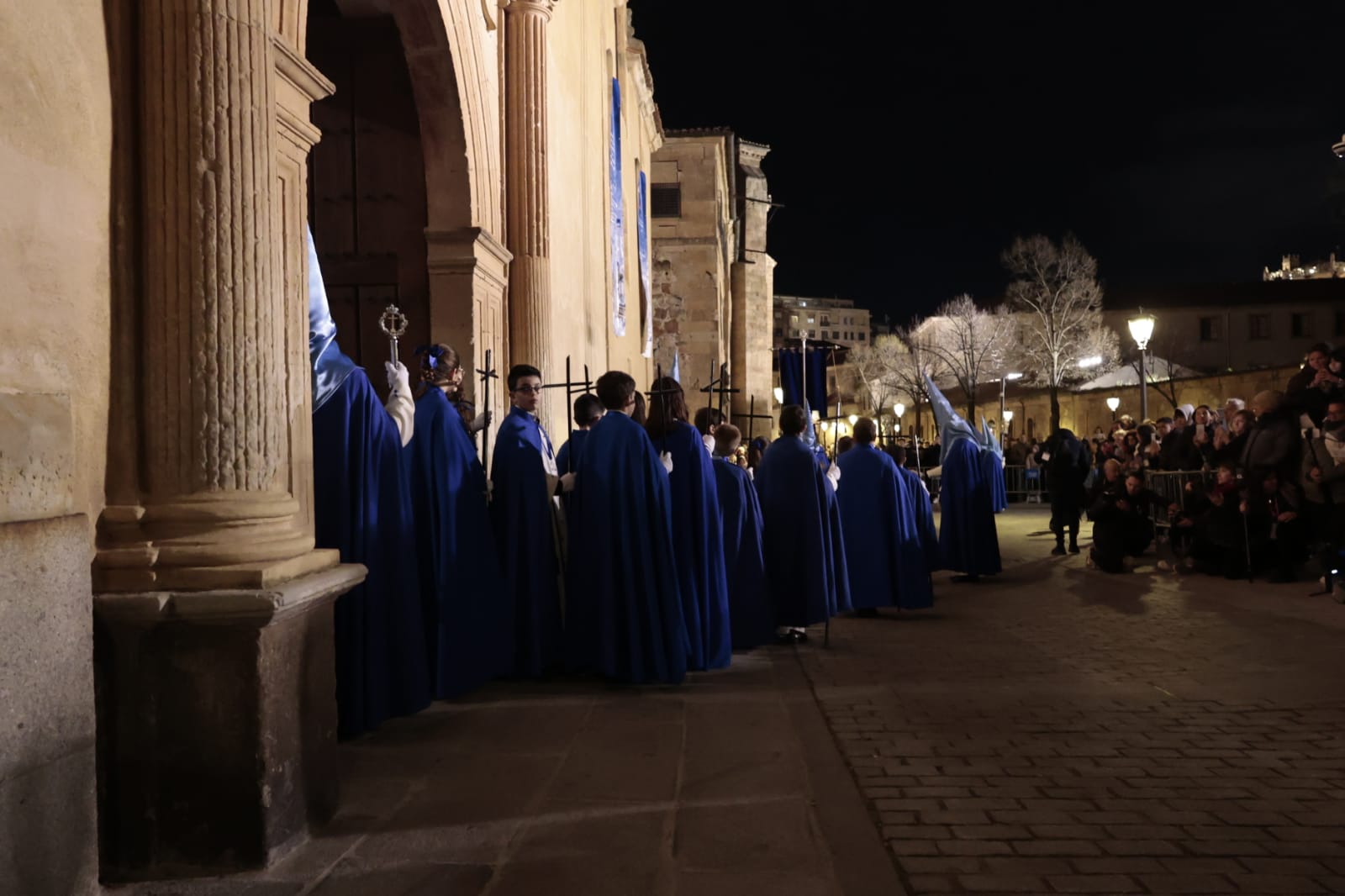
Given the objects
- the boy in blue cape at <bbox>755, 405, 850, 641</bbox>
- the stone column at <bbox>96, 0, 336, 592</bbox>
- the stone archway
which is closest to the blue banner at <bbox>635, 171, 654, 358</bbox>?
the stone archway

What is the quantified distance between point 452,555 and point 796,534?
299 centimetres

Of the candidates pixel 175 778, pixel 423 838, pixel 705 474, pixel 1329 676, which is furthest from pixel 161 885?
pixel 1329 676

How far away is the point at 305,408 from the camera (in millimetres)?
3918

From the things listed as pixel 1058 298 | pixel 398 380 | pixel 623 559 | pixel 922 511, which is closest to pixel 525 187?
pixel 398 380

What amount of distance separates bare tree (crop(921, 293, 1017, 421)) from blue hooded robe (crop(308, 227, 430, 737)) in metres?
45.3

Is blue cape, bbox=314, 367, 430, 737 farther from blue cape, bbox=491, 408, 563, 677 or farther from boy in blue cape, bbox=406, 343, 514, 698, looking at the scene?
blue cape, bbox=491, 408, 563, 677

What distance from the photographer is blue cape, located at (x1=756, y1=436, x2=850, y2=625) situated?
7.80 m

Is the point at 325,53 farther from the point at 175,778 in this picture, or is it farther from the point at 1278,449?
the point at 1278,449

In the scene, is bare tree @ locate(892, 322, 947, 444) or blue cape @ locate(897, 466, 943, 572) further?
bare tree @ locate(892, 322, 947, 444)

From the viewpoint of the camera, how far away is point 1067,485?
48.9 ft

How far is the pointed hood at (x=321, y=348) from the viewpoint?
4.60 m

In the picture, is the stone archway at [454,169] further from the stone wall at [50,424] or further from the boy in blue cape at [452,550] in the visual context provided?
the stone wall at [50,424]

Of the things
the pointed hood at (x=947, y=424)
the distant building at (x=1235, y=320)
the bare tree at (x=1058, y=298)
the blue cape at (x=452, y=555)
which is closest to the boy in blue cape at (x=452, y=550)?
the blue cape at (x=452, y=555)

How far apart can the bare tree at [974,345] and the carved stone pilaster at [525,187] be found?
134 feet
